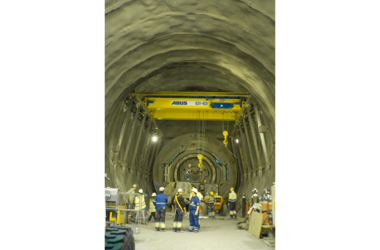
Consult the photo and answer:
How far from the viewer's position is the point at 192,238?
9.11 metres

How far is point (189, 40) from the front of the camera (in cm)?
827

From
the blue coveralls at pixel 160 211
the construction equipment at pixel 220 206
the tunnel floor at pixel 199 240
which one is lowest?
the construction equipment at pixel 220 206

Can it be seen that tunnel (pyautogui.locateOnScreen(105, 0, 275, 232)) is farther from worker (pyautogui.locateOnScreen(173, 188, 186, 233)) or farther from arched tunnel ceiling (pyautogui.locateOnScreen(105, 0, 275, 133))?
worker (pyautogui.locateOnScreen(173, 188, 186, 233))

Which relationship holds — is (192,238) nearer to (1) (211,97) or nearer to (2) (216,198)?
(1) (211,97)

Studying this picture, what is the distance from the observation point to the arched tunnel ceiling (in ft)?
21.4

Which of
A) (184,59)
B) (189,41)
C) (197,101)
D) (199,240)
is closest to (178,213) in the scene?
(199,240)

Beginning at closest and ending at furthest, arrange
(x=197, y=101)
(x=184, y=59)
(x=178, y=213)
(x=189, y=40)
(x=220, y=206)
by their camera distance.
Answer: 1. (x=189, y=40)
2. (x=184, y=59)
3. (x=178, y=213)
4. (x=197, y=101)
5. (x=220, y=206)

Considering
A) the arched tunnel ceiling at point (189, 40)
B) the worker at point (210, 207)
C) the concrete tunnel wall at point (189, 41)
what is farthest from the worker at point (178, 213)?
the worker at point (210, 207)

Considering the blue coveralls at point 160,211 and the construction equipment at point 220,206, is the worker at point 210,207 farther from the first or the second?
the blue coveralls at point 160,211

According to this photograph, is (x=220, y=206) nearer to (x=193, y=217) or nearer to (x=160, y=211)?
(x=193, y=217)

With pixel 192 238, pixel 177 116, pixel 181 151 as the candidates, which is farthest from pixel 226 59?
pixel 181 151

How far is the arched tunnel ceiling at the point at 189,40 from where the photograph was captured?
256 inches

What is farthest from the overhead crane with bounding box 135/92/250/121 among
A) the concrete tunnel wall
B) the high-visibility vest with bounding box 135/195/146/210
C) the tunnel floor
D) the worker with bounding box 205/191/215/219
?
the tunnel floor

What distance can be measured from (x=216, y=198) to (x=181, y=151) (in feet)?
12.0
